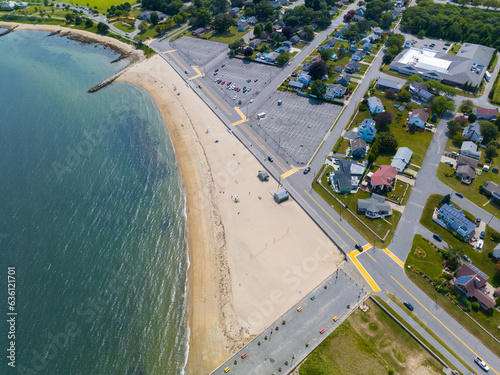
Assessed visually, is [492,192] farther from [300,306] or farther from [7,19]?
[7,19]

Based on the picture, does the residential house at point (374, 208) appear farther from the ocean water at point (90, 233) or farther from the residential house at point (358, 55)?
the residential house at point (358, 55)

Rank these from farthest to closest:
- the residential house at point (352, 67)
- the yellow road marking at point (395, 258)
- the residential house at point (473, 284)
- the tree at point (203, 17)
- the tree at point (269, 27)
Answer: the tree at point (203, 17) < the tree at point (269, 27) < the residential house at point (352, 67) < the yellow road marking at point (395, 258) < the residential house at point (473, 284)

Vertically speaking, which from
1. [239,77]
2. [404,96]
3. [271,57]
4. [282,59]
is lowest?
[239,77]

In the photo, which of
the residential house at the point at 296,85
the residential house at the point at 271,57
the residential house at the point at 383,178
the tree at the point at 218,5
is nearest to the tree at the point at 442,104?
the residential house at the point at 383,178

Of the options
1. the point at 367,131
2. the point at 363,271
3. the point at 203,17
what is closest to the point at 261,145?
the point at 367,131

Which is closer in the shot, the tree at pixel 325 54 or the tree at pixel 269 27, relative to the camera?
the tree at pixel 325 54

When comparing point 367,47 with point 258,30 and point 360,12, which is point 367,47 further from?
point 258,30
